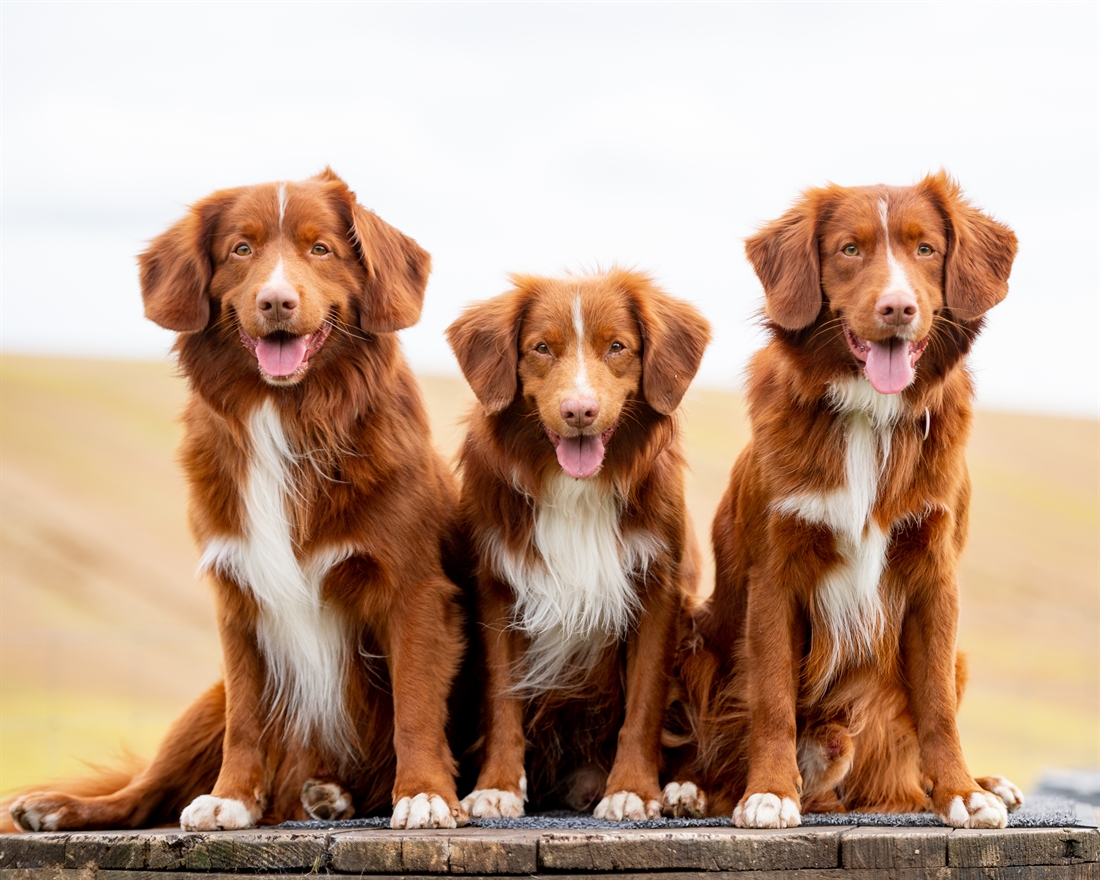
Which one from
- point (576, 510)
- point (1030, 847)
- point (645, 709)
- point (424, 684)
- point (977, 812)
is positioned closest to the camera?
point (1030, 847)

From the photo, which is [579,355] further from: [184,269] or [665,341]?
[184,269]

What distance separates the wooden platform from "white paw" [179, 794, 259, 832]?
1.08 feet

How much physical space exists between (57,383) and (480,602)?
42898 millimetres

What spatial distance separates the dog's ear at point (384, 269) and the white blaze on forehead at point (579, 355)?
60 centimetres

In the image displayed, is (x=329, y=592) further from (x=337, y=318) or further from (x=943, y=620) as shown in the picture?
(x=943, y=620)

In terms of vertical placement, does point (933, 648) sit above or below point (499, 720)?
above

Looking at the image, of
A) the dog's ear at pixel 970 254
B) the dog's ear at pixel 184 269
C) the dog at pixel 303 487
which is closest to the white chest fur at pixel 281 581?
the dog at pixel 303 487

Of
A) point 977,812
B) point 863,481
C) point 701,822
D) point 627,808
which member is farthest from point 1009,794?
point 627,808

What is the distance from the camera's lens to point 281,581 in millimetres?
4477

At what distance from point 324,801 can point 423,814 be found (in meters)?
0.78

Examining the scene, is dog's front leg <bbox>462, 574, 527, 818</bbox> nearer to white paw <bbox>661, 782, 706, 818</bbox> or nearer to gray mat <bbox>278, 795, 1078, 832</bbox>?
gray mat <bbox>278, 795, 1078, 832</bbox>

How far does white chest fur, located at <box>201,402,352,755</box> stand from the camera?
176 inches

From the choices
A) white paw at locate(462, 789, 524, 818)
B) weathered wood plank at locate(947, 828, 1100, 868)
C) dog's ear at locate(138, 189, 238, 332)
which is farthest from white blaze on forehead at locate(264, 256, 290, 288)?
weathered wood plank at locate(947, 828, 1100, 868)

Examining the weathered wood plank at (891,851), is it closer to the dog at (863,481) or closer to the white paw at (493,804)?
the dog at (863,481)
